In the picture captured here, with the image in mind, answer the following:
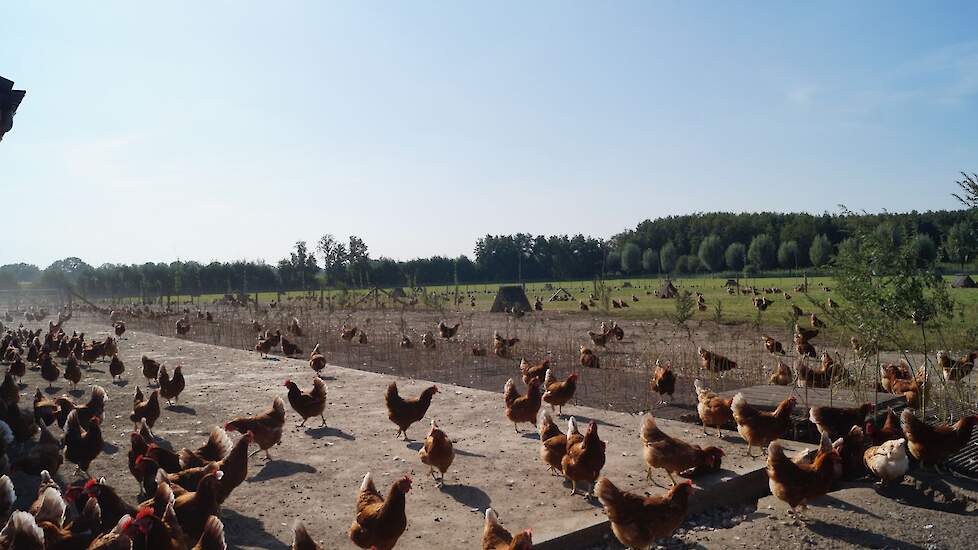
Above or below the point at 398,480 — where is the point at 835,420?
below

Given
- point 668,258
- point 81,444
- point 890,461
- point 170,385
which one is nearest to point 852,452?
point 890,461

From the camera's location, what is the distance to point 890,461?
6.91 m

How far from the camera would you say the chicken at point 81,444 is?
764 cm

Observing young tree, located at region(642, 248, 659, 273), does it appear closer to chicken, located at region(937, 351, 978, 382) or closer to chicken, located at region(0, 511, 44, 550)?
chicken, located at region(937, 351, 978, 382)

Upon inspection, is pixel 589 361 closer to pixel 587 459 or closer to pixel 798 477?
pixel 587 459

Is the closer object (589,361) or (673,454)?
(673,454)

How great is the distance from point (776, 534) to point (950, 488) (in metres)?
2.44

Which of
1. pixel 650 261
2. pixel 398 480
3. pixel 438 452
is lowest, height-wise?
pixel 438 452

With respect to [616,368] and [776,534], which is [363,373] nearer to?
[616,368]

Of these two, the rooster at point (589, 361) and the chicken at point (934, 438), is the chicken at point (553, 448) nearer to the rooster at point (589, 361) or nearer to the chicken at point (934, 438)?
the chicken at point (934, 438)

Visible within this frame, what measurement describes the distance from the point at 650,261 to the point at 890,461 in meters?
93.4

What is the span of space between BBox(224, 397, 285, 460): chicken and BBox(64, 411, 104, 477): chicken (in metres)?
1.41

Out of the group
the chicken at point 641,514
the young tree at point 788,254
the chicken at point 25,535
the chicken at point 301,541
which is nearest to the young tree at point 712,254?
the young tree at point 788,254

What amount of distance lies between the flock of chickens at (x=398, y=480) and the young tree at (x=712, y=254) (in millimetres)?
80791
